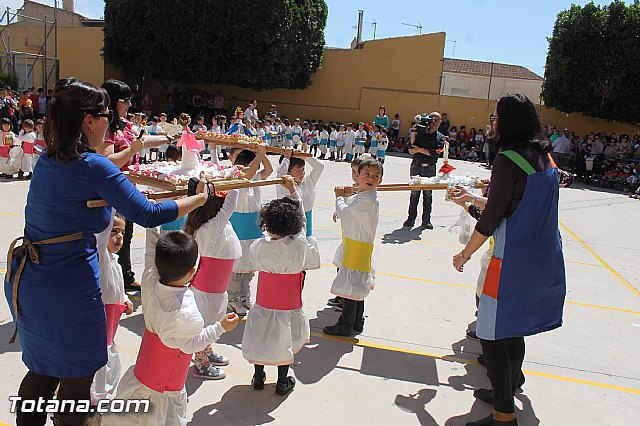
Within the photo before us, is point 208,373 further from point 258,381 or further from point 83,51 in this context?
point 83,51

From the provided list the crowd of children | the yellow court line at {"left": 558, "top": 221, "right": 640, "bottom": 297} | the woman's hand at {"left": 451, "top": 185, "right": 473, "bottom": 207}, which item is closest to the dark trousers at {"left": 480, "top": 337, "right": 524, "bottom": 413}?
the woman's hand at {"left": 451, "top": 185, "right": 473, "bottom": 207}

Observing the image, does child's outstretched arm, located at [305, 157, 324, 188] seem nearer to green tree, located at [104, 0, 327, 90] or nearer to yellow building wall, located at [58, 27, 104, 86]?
green tree, located at [104, 0, 327, 90]

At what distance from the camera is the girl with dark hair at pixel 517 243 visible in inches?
143

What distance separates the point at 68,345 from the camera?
2.78m

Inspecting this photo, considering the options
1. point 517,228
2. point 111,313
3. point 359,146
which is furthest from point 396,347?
point 359,146

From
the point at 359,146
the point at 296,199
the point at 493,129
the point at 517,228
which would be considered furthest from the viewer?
the point at 359,146

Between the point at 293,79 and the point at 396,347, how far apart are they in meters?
26.4

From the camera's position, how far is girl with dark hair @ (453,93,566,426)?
11.9 ft

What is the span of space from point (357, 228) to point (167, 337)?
2.60 m

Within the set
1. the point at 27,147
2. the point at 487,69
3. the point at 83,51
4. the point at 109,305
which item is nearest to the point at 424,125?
the point at 109,305

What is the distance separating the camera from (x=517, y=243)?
12.0 feet

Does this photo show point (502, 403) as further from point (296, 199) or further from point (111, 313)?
point (111, 313)

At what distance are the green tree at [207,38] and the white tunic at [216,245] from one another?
78.2ft

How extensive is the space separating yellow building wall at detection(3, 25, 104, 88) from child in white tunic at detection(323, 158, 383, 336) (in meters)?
26.3
